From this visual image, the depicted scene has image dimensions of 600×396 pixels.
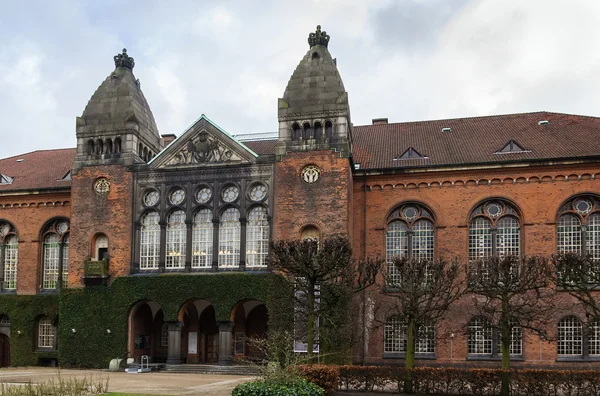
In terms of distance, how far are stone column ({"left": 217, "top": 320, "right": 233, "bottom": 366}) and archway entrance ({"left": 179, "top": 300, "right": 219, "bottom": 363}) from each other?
3.23 metres

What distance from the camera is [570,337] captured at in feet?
116

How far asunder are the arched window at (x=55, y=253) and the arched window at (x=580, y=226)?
29.4 m

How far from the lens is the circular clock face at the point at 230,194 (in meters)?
38.0

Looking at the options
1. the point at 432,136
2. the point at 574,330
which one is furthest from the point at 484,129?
the point at 574,330

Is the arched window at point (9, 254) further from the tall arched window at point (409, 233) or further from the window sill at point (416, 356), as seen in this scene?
the window sill at point (416, 356)

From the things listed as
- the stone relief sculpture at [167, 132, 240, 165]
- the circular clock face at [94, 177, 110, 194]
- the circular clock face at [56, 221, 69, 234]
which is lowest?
the circular clock face at [56, 221, 69, 234]

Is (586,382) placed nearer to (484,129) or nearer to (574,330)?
(574,330)

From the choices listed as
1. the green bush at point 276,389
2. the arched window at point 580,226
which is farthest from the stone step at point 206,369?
the arched window at point 580,226

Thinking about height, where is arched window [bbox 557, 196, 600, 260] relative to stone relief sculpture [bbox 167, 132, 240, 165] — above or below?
below

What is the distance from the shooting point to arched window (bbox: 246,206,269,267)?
122ft

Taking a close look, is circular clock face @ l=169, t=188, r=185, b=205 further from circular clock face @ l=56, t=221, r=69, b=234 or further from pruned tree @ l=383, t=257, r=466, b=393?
pruned tree @ l=383, t=257, r=466, b=393

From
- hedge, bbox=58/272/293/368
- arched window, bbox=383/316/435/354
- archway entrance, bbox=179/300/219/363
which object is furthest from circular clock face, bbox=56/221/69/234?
arched window, bbox=383/316/435/354

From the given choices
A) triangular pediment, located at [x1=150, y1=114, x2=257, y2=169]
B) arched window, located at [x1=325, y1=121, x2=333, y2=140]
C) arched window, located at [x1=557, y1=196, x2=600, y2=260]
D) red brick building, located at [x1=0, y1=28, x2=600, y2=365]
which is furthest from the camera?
triangular pediment, located at [x1=150, y1=114, x2=257, y2=169]

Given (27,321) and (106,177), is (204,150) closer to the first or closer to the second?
(106,177)
